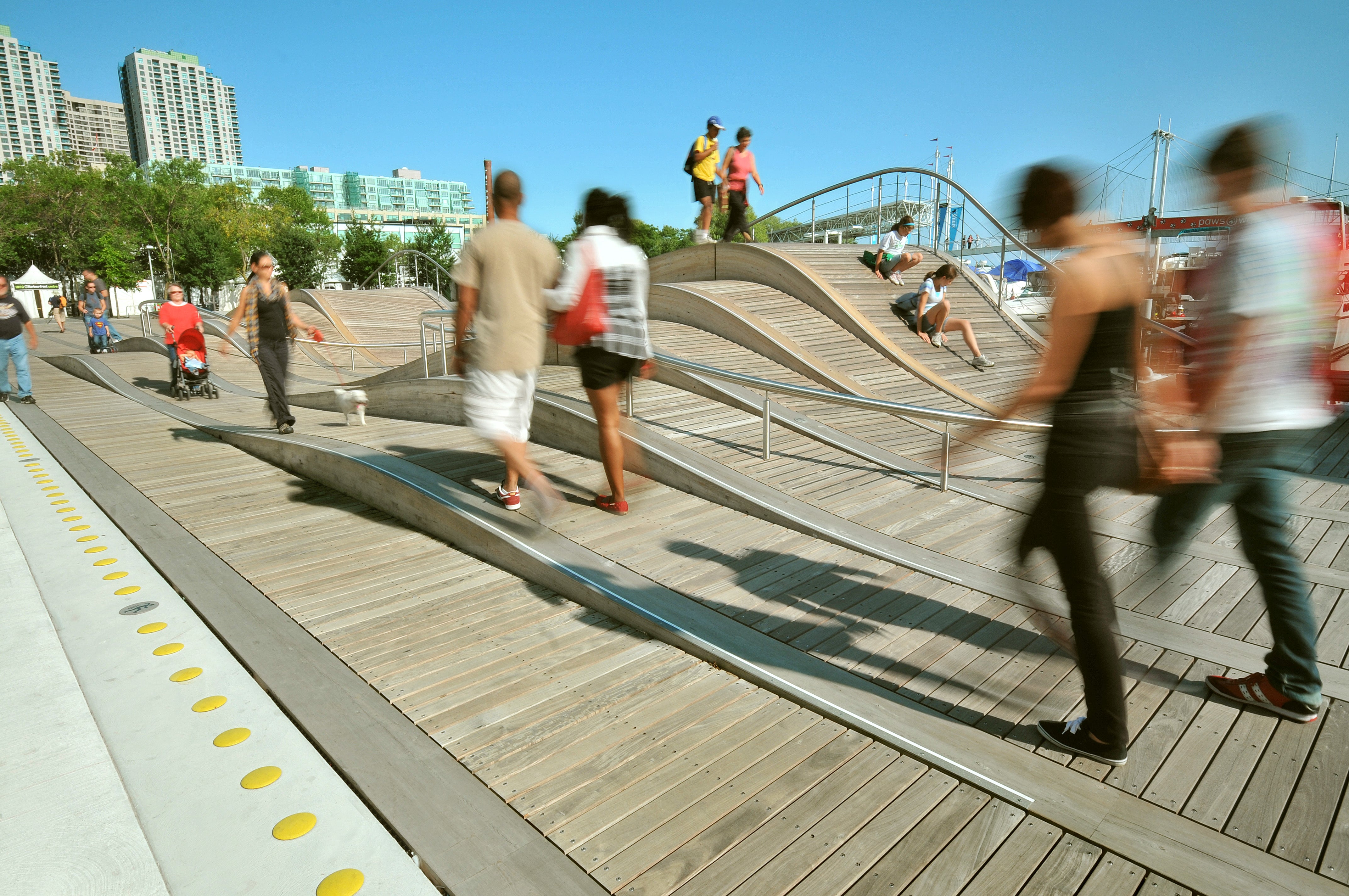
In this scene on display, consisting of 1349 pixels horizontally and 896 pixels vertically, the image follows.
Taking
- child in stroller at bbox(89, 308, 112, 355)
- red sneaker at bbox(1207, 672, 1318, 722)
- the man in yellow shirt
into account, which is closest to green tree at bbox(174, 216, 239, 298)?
child in stroller at bbox(89, 308, 112, 355)

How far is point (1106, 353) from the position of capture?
228cm

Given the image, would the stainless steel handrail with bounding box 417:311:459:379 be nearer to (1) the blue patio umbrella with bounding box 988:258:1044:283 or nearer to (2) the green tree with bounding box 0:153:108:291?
(1) the blue patio umbrella with bounding box 988:258:1044:283

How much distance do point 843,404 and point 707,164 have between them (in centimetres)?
699

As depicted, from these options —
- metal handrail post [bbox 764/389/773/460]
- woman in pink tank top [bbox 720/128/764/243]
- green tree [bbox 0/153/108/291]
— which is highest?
green tree [bbox 0/153/108/291]

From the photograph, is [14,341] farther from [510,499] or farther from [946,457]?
[946,457]

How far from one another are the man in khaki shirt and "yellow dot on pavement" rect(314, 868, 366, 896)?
2197 mm

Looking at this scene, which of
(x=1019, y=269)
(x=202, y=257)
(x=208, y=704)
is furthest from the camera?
(x=202, y=257)

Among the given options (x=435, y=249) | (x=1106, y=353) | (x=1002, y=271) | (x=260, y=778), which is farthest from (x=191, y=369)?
(x=435, y=249)

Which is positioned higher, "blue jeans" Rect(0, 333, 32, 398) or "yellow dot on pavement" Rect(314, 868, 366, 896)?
"blue jeans" Rect(0, 333, 32, 398)

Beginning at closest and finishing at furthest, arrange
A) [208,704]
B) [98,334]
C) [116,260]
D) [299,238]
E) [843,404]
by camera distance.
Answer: [208,704]
[843,404]
[98,334]
[116,260]
[299,238]

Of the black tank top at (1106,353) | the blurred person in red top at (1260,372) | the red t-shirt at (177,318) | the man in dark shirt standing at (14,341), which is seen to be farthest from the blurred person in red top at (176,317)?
the blurred person in red top at (1260,372)

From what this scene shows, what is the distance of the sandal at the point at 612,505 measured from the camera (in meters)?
4.96

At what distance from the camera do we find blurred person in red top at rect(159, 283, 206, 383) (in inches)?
441

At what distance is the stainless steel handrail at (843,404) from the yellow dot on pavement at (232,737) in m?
3.34
